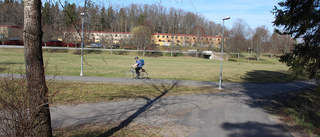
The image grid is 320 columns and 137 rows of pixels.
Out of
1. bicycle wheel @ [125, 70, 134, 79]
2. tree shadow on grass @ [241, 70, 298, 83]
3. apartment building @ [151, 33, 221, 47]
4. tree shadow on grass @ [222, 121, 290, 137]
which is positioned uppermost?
apartment building @ [151, 33, 221, 47]

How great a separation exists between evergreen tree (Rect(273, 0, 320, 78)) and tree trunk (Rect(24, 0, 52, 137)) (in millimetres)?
9976

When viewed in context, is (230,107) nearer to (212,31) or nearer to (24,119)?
(24,119)

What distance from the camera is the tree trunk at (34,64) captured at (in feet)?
11.8

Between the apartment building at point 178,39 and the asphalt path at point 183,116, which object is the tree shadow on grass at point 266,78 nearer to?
the asphalt path at point 183,116

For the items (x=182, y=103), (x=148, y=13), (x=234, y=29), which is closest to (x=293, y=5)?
(x=182, y=103)

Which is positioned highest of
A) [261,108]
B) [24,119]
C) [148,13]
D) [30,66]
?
[148,13]

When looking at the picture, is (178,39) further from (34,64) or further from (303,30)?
(34,64)

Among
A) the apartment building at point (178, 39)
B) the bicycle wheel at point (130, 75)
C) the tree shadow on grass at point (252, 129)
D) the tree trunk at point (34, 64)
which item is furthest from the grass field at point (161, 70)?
the apartment building at point (178, 39)

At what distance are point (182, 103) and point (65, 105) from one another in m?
4.80

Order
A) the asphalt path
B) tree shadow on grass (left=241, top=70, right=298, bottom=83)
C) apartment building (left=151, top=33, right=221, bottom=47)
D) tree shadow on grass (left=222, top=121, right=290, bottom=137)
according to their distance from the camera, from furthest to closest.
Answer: apartment building (left=151, top=33, right=221, bottom=47)
tree shadow on grass (left=241, top=70, right=298, bottom=83)
the asphalt path
tree shadow on grass (left=222, top=121, right=290, bottom=137)

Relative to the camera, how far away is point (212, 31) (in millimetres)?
111625

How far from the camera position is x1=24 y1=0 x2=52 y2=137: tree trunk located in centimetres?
360

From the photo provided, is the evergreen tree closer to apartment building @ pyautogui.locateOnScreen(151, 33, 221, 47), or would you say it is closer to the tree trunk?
the tree trunk

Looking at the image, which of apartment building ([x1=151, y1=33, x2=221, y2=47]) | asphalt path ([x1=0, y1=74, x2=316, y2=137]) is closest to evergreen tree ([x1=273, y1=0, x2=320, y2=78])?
asphalt path ([x1=0, y1=74, x2=316, y2=137])
